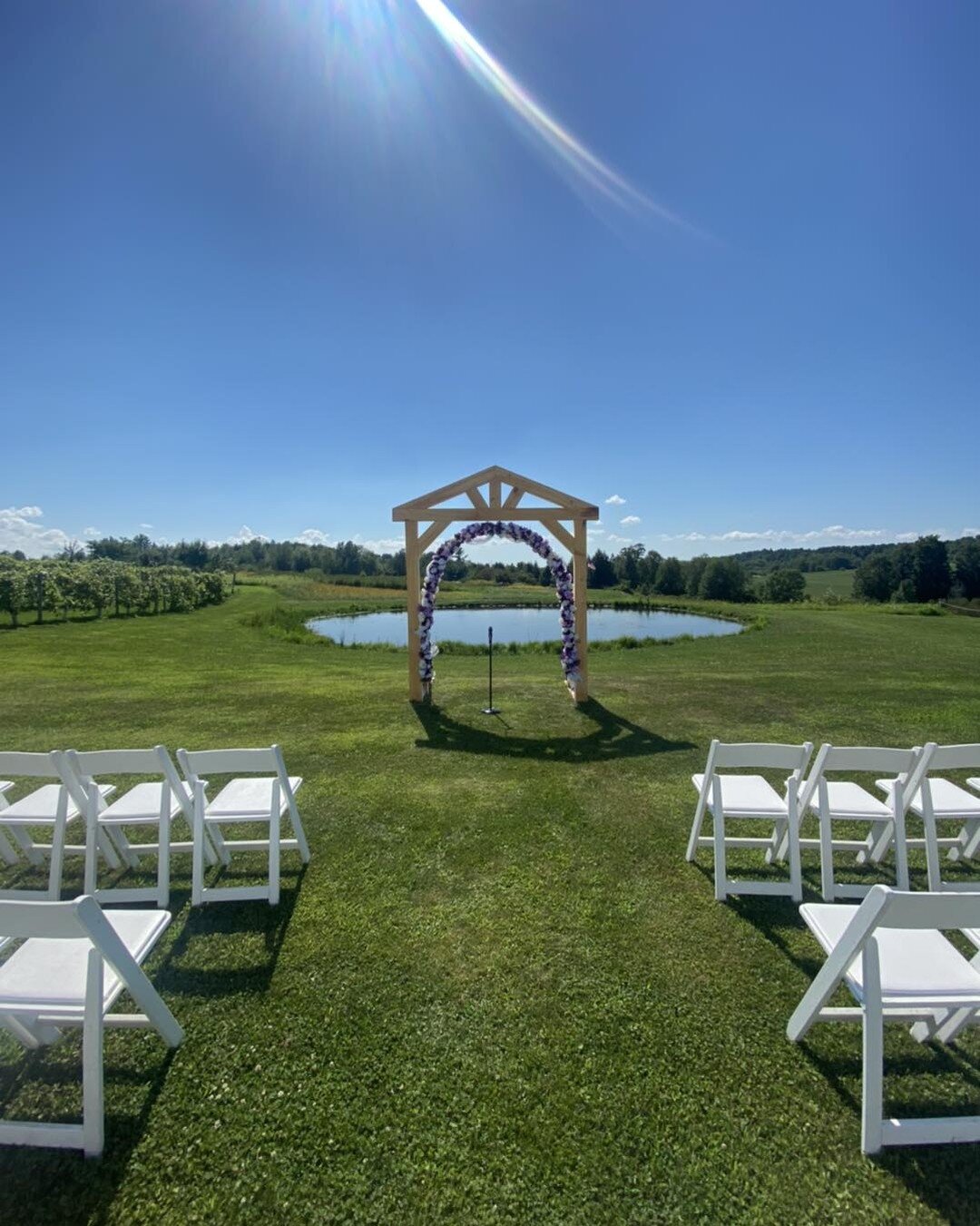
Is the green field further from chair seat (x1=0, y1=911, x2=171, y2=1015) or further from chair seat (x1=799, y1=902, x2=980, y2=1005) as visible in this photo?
chair seat (x1=0, y1=911, x2=171, y2=1015)

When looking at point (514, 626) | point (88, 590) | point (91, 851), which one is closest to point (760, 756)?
point (91, 851)

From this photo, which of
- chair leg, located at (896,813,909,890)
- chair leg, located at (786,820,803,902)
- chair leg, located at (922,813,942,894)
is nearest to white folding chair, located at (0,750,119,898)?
chair leg, located at (786,820,803,902)

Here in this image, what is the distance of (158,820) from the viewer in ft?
10.9

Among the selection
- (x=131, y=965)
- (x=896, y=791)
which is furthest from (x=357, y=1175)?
(x=896, y=791)

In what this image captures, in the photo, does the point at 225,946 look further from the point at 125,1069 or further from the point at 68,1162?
the point at 68,1162

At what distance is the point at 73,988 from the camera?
2.06 meters

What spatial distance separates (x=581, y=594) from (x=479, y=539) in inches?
67.0

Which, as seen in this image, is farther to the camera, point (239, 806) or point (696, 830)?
point (696, 830)

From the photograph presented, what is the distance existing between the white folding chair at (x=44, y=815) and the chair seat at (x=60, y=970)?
1019 mm


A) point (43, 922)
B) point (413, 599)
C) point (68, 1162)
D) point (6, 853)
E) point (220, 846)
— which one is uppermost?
point (413, 599)

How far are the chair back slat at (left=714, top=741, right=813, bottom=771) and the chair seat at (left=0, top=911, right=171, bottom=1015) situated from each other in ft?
9.89

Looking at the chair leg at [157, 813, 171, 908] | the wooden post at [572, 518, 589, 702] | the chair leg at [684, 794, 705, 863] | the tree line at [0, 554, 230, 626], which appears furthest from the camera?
the tree line at [0, 554, 230, 626]

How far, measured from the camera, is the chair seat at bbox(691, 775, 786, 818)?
11.4ft

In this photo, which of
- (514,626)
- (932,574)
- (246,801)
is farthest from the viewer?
(932,574)
